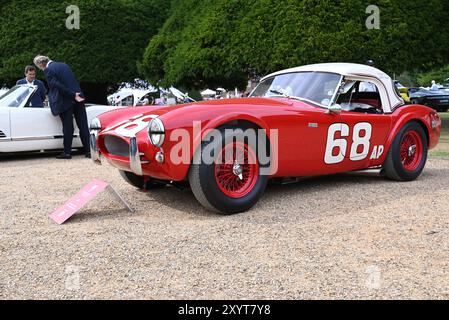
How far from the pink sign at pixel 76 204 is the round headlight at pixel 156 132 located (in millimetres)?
718

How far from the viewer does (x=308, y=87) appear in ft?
16.5

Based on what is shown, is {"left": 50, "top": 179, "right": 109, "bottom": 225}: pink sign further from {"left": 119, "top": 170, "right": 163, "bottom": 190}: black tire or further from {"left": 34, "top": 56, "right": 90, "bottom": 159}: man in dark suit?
{"left": 34, "top": 56, "right": 90, "bottom": 159}: man in dark suit

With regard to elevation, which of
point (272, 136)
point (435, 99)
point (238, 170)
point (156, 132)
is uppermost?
point (156, 132)

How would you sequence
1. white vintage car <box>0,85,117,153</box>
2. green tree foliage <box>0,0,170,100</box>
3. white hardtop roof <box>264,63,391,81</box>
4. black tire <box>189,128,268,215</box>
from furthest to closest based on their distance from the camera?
green tree foliage <box>0,0,170,100</box>, white vintage car <box>0,85,117,153</box>, white hardtop roof <box>264,63,391,81</box>, black tire <box>189,128,268,215</box>

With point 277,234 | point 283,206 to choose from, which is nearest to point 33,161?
point 283,206

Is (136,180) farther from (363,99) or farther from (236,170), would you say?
(363,99)

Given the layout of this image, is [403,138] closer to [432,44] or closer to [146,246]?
[146,246]

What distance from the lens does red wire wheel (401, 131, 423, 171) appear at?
18.7ft

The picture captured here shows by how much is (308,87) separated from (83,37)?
46.6 ft

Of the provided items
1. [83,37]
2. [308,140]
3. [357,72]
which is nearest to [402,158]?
[357,72]

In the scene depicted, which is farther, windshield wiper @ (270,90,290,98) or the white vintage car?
the white vintage car

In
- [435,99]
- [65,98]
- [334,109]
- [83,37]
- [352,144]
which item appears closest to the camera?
[334,109]

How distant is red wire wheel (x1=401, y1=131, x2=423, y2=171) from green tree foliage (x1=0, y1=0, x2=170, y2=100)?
1380cm

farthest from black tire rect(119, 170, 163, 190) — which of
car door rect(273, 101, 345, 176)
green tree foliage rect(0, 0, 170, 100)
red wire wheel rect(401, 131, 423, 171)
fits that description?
green tree foliage rect(0, 0, 170, 100)
